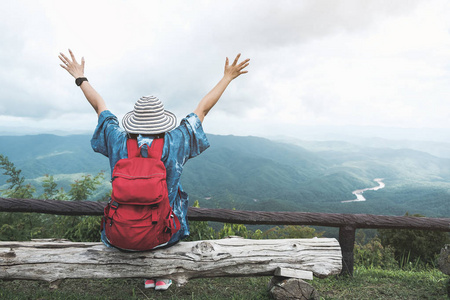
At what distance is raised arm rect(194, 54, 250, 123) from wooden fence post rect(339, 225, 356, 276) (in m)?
2.44

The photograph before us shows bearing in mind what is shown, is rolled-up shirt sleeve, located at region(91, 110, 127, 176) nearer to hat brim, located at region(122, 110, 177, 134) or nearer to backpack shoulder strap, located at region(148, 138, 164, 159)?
hat brim, located at region(122, 110, 177, 134)

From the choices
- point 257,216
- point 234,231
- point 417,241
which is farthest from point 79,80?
point 417,241

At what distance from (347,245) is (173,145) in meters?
2.77

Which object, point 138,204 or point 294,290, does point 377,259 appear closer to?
point 294,290

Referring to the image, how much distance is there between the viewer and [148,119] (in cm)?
250

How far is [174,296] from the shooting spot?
3.09m

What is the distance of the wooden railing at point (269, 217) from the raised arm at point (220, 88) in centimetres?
137

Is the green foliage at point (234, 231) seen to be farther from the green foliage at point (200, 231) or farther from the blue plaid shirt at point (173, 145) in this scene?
the blue plaid shirt at point (173, 145)

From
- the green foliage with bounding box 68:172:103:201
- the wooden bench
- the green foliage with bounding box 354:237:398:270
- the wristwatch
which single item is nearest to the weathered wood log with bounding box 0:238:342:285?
the wooden bench

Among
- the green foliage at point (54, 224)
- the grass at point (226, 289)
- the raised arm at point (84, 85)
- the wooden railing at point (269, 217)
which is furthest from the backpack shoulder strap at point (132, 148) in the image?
the green foliage at point (54, 224)

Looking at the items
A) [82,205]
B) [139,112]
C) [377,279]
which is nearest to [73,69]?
[139,112]

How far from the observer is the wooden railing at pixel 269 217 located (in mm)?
3615

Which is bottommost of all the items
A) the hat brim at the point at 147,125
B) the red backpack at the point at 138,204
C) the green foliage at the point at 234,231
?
the green foliage at the point at 234,231

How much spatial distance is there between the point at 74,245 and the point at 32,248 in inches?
15.3
